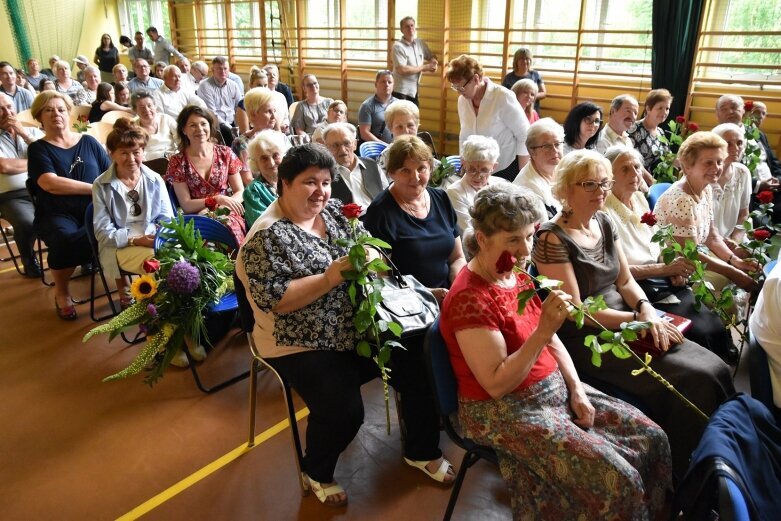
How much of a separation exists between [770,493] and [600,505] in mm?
415

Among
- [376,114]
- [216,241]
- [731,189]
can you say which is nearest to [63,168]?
[216,241]

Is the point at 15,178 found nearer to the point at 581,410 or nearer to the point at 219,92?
the point at 219,92

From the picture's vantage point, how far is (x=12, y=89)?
6.22 meters

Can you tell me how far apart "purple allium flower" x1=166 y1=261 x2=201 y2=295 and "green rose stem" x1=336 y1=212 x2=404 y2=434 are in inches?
42.4

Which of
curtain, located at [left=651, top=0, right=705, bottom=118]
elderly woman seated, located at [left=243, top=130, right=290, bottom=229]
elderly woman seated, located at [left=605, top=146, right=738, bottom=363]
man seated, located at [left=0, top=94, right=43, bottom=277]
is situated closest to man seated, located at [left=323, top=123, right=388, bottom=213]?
elderly woman seated, located at [left=243, top=130, right=290, bottom=229]

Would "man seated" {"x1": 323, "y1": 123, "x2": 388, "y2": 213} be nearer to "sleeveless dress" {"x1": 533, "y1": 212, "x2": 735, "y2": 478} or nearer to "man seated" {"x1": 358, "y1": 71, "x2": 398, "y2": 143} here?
"sleeveless dress" {"x1": 533, "y1": 212, "x2": 735, "y2": 478}

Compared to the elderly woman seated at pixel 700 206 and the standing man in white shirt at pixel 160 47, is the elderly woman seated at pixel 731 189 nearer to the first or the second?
the elderly woman seated at pixel 700 206

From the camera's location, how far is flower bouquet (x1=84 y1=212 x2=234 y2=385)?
2.69 m

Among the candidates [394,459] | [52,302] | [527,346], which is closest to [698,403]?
[527,346]

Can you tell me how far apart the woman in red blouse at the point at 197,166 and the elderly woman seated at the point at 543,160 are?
71.5 inches

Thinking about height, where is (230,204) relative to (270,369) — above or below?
above

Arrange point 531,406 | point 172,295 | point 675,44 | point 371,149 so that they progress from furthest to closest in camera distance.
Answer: point 675,44 → point 371,149 → point 172,295 → point 531,406

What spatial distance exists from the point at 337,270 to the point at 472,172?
1464mm

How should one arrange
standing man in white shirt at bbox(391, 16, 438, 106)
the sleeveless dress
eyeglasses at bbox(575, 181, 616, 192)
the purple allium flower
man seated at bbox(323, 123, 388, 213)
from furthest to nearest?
standing man in white shirt at bbox(391, 16, 438, 106), man seated at bbox(323, 123, 388, 213), the purple allium flower, eyeglasses at bbox(575, 181, 616, 192), the sleeveless dress
